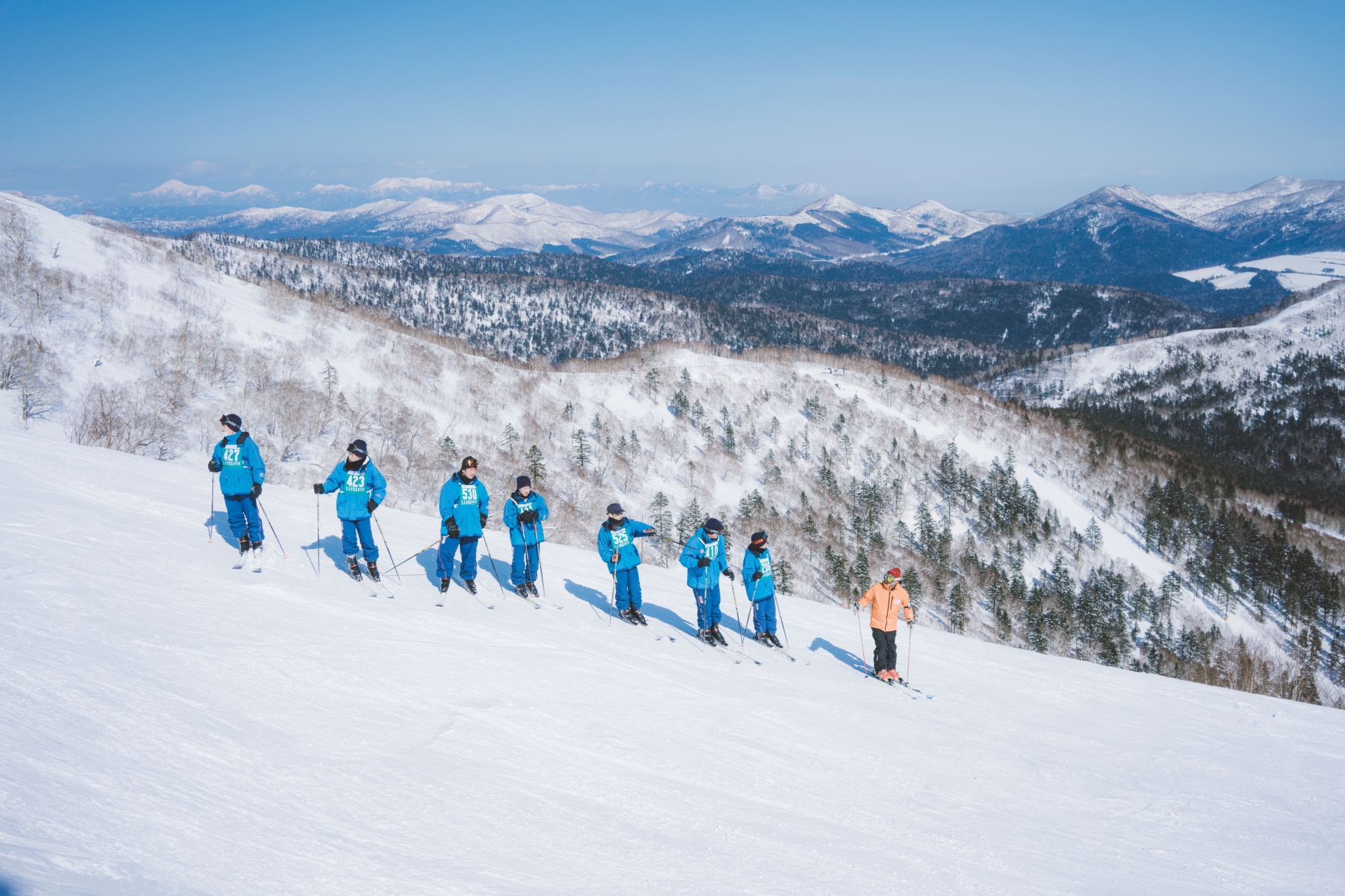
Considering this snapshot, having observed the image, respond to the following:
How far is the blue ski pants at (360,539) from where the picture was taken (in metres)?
11.0

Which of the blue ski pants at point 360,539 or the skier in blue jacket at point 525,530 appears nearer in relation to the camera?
the blue ski pants at point 360,539

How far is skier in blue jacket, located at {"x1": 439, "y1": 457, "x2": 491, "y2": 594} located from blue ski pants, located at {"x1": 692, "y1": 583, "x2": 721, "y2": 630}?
4.28 metres

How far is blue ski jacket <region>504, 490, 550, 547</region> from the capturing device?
11.6 m

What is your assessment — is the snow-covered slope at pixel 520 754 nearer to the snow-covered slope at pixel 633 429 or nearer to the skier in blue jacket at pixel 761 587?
the skier in blue jacket at pixel 761 587

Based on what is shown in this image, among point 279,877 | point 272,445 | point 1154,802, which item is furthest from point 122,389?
point 1154,802

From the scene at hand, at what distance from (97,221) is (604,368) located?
48.8 metres

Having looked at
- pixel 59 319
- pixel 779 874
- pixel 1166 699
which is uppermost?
pixel 59 319

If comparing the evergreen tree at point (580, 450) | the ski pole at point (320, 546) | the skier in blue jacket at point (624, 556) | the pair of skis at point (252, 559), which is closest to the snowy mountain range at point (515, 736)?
the ski pole at point (320, 546)

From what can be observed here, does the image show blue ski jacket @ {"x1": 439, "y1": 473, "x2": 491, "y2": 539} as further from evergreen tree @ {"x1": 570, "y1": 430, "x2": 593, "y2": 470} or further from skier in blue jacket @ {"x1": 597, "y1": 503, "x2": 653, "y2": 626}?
evergreen tree @ {"x1": 570, "y1": 430, "x2": 593, "y2": 470}

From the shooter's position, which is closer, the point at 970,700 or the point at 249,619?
the point at 249,619

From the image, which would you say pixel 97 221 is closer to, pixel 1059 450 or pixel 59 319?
pixel 59 319

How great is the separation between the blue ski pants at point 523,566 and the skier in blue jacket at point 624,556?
153 centimetres

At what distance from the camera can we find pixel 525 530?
11930 millimetres

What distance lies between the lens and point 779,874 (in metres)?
5.45
